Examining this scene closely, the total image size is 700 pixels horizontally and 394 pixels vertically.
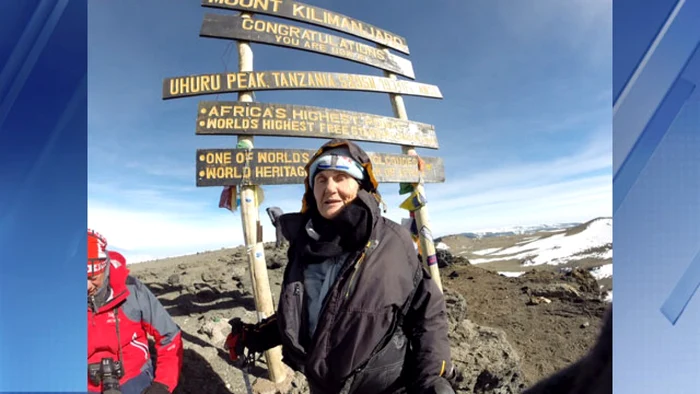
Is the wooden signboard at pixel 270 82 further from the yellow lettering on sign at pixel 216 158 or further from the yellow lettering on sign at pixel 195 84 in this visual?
the yellow lettering on sign at pixel 216 158

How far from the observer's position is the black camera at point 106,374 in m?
1.69

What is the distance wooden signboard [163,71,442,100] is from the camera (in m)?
3.24

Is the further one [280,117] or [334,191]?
[280,117]

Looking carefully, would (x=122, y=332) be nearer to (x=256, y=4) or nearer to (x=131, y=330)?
(x=131, y=330)

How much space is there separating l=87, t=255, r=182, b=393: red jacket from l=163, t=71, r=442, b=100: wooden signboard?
2.10 m

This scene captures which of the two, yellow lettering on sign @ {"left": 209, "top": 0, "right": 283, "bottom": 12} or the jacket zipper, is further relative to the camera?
yellow lettering on sign @ {"left": 209, "top": 0, "right": 283, "bottom": 12}

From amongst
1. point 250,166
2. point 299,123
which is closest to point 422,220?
point 299,123

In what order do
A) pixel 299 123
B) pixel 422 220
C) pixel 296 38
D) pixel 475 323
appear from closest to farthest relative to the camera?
pixel 299 123
pixel 296 38
pixel 422 220
pixel 475 323

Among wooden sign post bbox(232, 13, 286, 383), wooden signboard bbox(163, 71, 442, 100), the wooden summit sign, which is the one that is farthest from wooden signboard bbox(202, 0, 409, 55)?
wooden sign post bbox(232, 13, 286, 383)

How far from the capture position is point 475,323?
5.07 meters

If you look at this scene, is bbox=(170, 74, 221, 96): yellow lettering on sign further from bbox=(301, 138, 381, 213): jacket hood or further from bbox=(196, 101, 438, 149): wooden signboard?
bbox=(301, 138, 381, 213): jacket hood

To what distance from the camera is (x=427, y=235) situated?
4.82 metres

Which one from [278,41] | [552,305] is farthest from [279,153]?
[552,305]

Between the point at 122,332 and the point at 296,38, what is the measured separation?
3.58 meters
